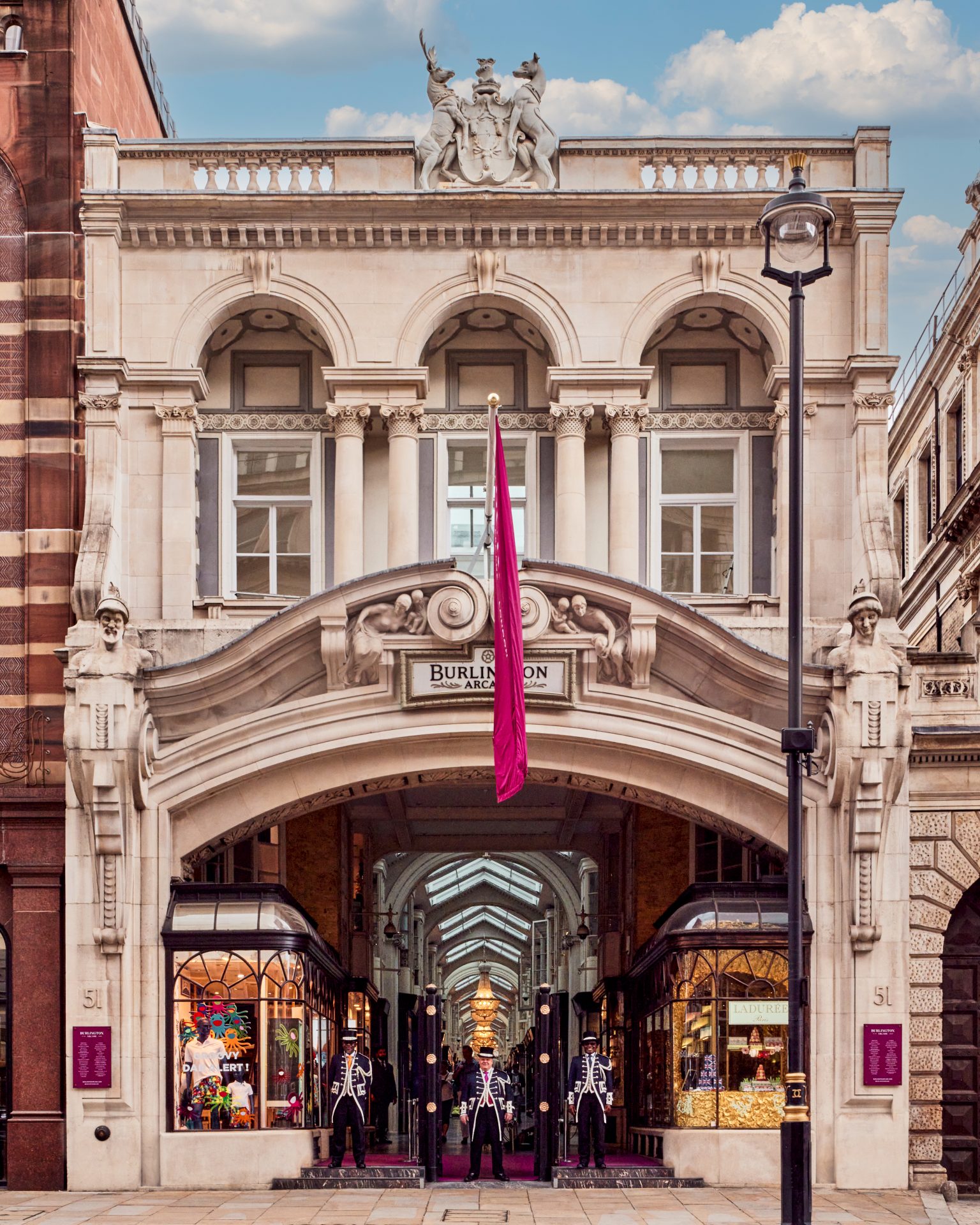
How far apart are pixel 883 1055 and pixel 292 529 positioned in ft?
35.5

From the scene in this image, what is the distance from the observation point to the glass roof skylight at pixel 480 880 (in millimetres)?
51844

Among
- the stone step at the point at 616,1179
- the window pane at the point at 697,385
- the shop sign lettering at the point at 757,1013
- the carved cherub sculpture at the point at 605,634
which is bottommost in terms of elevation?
the stone step at the point at 616,1179

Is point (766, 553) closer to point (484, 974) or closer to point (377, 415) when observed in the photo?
point (377, 415)

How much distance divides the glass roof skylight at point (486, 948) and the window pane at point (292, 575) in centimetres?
4607

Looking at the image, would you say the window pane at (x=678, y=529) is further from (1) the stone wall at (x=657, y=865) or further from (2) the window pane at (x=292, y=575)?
(1) the stone wall at (x=657, y=865)

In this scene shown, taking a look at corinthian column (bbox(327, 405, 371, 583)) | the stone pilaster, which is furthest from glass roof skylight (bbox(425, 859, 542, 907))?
the stone pilaster

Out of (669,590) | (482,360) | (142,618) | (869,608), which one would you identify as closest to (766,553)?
(669,590)

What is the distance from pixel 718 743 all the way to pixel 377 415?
670cm

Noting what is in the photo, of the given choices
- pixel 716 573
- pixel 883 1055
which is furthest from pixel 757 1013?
pixel 716 573

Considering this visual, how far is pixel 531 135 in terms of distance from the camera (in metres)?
25.0

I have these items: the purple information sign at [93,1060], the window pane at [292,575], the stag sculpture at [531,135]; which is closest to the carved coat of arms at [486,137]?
the stag sculpture at [531,135]

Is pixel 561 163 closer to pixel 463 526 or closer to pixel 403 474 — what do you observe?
pixel 403 474

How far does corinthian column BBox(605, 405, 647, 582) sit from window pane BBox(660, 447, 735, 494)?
874mm

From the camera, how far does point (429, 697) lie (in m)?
22.9
